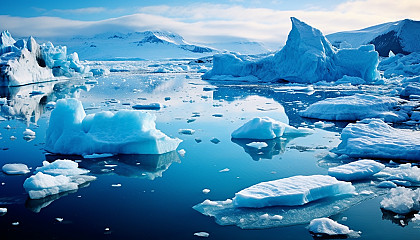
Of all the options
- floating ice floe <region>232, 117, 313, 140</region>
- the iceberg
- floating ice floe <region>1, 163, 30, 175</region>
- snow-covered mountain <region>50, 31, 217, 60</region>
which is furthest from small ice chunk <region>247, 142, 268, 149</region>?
snow-covered mountain <region>50, 31, 217, 60</region>

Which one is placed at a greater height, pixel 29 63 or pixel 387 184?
pixel 29 63

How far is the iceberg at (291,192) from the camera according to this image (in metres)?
3.71

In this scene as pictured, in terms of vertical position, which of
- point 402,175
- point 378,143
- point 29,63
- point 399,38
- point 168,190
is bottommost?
point 168,190

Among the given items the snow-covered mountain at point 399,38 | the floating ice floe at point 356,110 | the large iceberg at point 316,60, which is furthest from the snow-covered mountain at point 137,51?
the floating ice floe at point 356,110

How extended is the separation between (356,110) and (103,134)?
244 inches

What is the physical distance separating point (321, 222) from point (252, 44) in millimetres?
125902

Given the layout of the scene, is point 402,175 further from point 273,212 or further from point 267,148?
point 267,148

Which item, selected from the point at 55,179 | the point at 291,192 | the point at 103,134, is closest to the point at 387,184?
the point at 291,192

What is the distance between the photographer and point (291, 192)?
148 inches

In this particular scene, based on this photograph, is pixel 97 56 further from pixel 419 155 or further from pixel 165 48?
pixel 419 155

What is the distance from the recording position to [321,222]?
3258mm

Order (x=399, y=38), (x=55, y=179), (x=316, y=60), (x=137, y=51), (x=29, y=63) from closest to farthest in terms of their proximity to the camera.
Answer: (x=55, y=179) < (x=316, y=60) < (x=29, y=63) < (x=399, y=38) < (x=137, y=51)

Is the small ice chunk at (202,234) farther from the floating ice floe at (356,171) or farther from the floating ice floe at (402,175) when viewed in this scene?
the floating ice floe at (402,175)

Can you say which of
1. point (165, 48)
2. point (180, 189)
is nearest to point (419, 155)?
point (180, 189)
